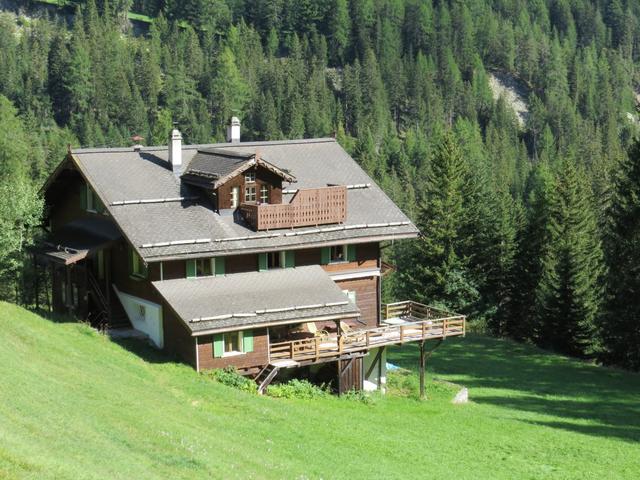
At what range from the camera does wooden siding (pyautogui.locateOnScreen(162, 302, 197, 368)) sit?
3709cm

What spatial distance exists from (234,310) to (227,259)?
3031 mm

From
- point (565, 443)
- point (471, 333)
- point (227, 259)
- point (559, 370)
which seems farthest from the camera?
point (471, 333)

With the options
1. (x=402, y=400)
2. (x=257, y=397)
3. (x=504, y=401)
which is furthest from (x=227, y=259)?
(x=504, y=401)

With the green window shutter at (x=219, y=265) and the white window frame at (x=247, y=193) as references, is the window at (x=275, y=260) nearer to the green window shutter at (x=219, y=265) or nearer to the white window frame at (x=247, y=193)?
the green window shutter at (x=219, y=265)

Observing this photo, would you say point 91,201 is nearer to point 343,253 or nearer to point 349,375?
point 343,253

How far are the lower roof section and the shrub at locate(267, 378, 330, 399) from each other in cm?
256

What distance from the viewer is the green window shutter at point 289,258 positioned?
134 feet

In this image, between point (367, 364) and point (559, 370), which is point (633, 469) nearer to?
point (367, 364)

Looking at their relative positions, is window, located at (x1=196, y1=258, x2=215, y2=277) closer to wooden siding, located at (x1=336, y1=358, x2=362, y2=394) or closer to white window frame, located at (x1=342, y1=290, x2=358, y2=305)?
wooden siding, located at (x1=336, y1=358, x2=362, y2=394)

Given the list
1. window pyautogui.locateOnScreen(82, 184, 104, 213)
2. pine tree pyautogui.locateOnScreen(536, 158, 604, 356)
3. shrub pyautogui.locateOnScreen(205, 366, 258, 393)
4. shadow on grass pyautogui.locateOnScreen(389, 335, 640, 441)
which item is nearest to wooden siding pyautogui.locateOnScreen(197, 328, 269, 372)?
shrub pyautogui.locateOnScreen(205, 366, 258, 393)

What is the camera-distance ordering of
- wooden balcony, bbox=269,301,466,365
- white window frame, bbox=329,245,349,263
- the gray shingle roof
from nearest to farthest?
the gray shingle roof, wooden balcony, bbox=269,301,466,365, white window frame, bbox=329,245,349,263

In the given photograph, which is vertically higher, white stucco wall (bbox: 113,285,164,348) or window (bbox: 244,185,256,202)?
window (bbox: 244,185,256,202)

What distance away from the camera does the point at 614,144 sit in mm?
187125

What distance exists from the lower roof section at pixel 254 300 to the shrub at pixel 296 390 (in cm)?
256
